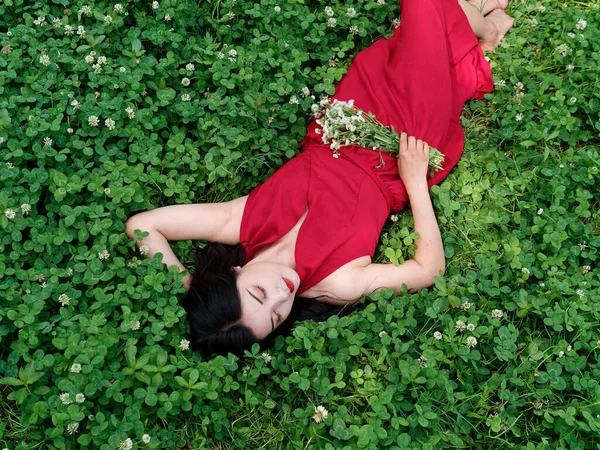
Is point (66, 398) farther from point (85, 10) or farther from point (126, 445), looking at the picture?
point (85, 10)

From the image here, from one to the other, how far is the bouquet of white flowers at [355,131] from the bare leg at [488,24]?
1225mm

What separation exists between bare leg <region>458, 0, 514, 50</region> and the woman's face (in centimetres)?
259

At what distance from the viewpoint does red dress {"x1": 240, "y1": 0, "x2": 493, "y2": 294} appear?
4.11m

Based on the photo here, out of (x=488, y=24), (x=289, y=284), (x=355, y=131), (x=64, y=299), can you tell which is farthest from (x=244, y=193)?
(x=488, y=24)

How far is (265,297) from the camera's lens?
3.72 m

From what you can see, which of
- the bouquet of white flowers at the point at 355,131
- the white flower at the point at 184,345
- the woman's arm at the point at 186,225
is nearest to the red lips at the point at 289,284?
the woman's arm at the point at 186,225

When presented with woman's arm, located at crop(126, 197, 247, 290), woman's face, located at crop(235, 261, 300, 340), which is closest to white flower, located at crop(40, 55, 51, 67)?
woman's arm, located at crop(126, 197, 247, 290)

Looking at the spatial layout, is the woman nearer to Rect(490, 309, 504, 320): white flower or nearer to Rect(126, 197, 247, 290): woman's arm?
Rect(126, 197, 247, 290): woman's arm

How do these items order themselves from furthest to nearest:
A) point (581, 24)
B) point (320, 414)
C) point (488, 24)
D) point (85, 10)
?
point (488, 24), point (581, 24), point (85, 10), point (320, 414)

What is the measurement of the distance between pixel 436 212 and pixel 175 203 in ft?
6.13

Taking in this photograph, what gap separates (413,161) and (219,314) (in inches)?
66.3

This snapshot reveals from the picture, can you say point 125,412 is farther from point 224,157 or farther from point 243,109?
point 243,109

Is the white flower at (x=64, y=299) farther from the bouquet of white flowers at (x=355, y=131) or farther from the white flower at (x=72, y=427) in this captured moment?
the bouquet of white flowers at (x=355, y=131)

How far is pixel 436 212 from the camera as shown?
4488 millimetres
